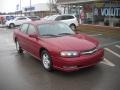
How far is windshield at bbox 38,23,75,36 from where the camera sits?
8.61 meters

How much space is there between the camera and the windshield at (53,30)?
28.2ft

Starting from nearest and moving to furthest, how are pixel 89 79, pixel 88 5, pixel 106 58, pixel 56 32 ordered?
pixel 89 79 → pixel 56 32 → pixel 106 58 → pixel 88 5

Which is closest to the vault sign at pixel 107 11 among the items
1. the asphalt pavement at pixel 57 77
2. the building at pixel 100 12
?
the building at pixel 100 12

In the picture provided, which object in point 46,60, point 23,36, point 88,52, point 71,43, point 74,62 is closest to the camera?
point 74,62

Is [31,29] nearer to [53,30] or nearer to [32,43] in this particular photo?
[32,43]

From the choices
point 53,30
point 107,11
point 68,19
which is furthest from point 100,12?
point 53,30

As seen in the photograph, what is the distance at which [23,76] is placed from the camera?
7566mm

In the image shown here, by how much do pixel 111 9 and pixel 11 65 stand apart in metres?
15.9

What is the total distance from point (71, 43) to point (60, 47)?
423 millimetres

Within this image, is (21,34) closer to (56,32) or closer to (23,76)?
(56,32)

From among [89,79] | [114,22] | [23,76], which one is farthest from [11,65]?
[114,22]

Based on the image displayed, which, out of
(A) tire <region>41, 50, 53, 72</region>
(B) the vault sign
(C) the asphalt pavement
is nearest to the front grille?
(C) the asphalt pavement

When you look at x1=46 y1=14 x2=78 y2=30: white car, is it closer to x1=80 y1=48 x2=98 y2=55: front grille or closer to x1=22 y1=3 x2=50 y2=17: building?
x1=80 y1=48 x2=98 y2=55: front grille

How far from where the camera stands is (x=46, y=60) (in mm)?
7922
